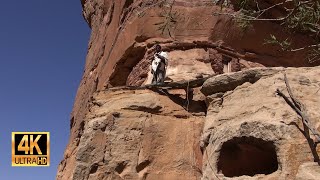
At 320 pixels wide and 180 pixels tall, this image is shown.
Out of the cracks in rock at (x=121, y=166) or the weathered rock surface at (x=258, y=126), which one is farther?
the cracks in rock at (x=121, y=166)

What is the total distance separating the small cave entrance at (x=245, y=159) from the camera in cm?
934

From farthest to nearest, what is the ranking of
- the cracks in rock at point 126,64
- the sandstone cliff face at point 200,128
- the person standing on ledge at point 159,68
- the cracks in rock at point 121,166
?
1. the cracks in rock at point 126,64
2. the person standing on ledge at point 159,68
3. the cracks in rock at point 121,166
4. the sandstone cliff face at point 200,128

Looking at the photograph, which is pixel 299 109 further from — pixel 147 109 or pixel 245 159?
pixel 147 109

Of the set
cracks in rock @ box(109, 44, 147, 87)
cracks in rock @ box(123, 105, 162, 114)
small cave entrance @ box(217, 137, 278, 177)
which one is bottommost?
small cave entrance @ box(217, 137, 278, 177)

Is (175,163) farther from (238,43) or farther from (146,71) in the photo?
(238,43)

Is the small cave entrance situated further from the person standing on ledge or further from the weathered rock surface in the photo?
the person standing on ledge

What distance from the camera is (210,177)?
9.22 metres

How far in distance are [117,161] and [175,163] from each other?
127 centimetres

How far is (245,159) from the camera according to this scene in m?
9.84

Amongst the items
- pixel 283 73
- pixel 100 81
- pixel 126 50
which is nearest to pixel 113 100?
pixel 283 73

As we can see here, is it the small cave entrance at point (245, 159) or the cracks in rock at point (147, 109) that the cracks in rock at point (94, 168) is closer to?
the cracks in rock at point (147, 109)

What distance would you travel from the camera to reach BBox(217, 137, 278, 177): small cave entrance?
9.34 meters

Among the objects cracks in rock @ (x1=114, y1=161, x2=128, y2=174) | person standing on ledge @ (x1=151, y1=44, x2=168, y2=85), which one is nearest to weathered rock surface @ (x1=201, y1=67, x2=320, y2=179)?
cracks in rock @ (x1=114, y1=161, x2=128, y2=174)

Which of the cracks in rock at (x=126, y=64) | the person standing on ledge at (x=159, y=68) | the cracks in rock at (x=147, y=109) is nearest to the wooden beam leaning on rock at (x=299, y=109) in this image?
the cracks in rock at (x=147, y=109)
